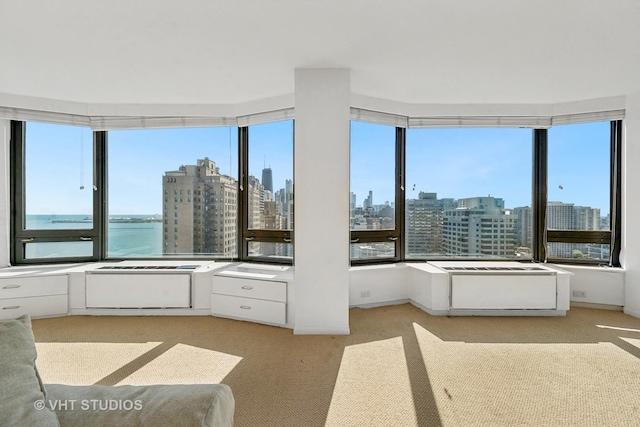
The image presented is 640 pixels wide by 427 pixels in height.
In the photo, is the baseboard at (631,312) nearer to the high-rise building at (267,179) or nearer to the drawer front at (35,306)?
the high-rise building at (267,179)

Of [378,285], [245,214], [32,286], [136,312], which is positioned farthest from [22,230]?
[378,285]

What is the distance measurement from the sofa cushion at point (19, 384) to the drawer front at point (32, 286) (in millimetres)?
2967

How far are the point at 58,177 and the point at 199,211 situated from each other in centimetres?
170

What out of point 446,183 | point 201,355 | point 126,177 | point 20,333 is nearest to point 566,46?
point 446,183

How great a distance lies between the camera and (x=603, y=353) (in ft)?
8.00

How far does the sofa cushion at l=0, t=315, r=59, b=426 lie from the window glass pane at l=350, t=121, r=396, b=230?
315 cm

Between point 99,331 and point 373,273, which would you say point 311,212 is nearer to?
point 373,273

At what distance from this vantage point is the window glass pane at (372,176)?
3.73 meters

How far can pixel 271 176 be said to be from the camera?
3.75m

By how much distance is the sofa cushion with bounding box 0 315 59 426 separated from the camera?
771mm

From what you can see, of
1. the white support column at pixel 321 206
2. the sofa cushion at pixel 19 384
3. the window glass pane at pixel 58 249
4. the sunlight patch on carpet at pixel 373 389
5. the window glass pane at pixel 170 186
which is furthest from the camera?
the window glass pane at pixel 170 186

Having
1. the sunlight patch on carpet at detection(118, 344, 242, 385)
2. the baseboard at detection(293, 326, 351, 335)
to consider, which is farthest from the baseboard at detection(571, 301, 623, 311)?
the sunlight patch on carpet at detection(118, 344, 242, 385)

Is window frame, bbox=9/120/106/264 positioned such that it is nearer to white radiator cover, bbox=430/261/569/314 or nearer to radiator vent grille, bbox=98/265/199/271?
radiator vent grille, bbox=98/265/199/271

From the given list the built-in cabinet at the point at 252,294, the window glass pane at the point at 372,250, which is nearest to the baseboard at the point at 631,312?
the window glass pane at the point at 372,250
